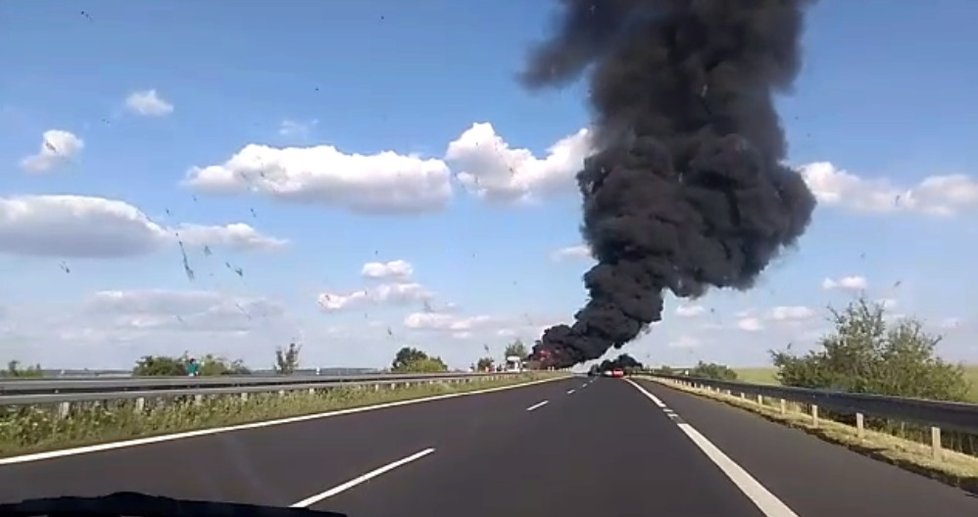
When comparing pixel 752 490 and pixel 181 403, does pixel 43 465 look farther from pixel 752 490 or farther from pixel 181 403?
pixel 181 403

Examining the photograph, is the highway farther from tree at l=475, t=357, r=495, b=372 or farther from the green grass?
tree at l=475, t=357, r=495, b=372

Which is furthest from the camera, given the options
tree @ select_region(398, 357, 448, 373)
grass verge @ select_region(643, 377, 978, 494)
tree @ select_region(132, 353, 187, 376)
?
tree @ select_region(398, 357, 448, 373)

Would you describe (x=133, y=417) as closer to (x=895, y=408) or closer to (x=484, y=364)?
(x=895, y=408)

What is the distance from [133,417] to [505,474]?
9.63 meters

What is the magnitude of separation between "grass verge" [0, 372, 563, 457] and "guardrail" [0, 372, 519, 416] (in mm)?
227

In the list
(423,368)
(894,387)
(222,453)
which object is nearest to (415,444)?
(222,453)

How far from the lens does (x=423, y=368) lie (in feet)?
231

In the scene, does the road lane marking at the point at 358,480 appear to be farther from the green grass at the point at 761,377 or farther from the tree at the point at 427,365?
the tree at the point at 427,365

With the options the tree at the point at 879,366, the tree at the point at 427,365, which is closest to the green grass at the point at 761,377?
the tree at the point at 879,366

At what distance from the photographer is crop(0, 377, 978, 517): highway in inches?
382

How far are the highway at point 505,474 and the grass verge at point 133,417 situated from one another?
1562mm

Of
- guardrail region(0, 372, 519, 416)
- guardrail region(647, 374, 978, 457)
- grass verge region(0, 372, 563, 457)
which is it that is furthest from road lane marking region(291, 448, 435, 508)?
guardrail region(647, 374, 978, 457)

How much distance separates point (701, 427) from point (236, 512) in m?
17.6

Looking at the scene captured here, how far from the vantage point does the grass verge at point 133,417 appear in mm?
16016
